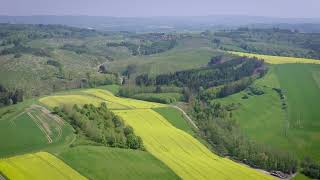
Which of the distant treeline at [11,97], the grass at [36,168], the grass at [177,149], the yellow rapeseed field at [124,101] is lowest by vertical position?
the distant treeline at [11,97]

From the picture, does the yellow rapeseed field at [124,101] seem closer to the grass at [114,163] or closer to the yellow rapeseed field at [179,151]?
the yellow rapeseed field at [179,151]

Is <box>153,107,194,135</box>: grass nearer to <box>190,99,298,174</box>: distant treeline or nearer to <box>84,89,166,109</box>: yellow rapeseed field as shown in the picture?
<box>190,99,298,174</box>: distant treeline

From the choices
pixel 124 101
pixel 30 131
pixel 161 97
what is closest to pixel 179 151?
pixel 30 131

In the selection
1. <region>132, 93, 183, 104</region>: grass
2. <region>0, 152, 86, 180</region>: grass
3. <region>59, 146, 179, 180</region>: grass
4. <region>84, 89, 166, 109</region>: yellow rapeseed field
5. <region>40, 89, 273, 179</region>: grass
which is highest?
<region>0, 152, 86, 180</region>: grass

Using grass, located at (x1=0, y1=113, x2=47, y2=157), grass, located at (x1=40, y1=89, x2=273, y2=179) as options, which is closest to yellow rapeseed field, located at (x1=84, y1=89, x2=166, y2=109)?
grass, located at (x1=40, y1=89, x2=273, y2=179)

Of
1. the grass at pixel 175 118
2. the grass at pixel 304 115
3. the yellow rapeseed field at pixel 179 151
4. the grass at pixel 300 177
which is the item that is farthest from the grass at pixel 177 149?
the grass at pixel 304 115

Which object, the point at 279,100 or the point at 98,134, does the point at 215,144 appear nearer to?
the point at 98,134

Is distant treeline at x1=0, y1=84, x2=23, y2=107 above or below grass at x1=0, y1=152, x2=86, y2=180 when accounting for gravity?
below
